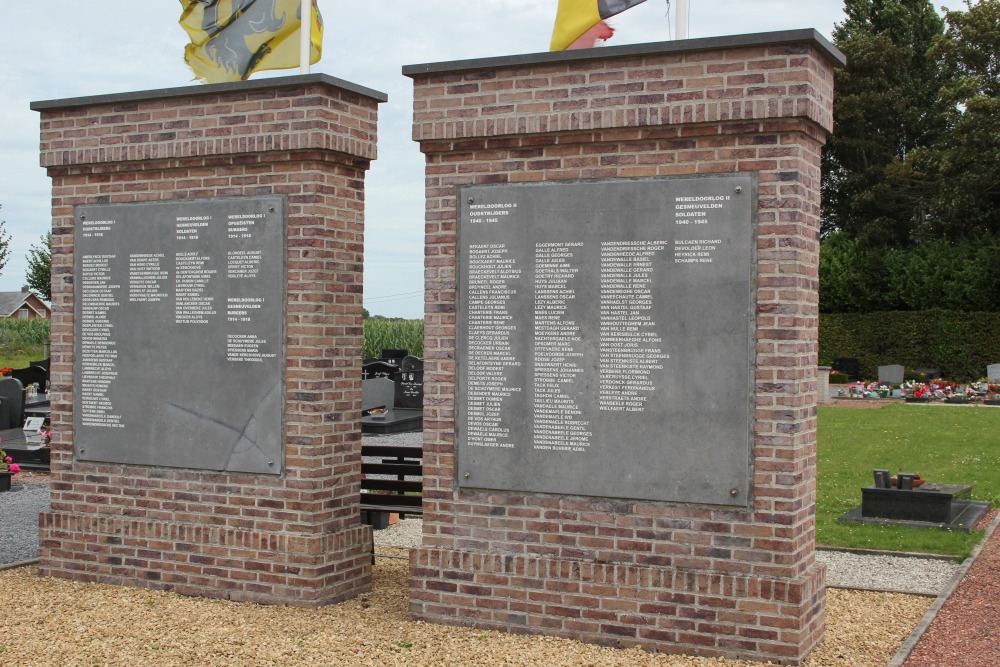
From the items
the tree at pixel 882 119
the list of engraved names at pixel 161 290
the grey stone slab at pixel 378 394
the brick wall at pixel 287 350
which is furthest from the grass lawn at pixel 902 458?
the tree at pixel 882 119

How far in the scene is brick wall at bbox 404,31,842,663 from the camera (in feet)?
20.6

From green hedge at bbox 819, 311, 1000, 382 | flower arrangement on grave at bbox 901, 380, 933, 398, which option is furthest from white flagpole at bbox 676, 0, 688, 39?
green hedge at bbox 819, 311, 1000, 382

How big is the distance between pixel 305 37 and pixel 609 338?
3.43 metres

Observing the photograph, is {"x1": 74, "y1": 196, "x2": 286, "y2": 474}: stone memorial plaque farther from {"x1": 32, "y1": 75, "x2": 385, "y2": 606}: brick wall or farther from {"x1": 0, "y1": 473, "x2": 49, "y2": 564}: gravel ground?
{"x1": 0, "y1": 473, "x2": 49, "y2": 564}: gravel ground

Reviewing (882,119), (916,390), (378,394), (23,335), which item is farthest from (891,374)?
(23,335)

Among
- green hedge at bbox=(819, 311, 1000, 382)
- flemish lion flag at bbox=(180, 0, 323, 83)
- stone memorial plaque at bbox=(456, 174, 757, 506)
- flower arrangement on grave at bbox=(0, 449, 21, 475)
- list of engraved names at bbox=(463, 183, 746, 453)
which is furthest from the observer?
green hedge at bbox=(819, 311, 1000, 382)

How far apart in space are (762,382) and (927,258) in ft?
105

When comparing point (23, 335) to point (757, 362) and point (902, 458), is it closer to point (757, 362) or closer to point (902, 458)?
point (902, 458)

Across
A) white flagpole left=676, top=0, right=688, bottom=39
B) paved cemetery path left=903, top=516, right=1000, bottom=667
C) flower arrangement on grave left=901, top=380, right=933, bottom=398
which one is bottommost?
paved cemetery path left=903, top=516, right=1000, bottom=667

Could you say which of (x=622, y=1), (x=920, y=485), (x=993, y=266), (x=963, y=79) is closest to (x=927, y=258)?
(x=993, y=266)

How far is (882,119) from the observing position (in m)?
40.0

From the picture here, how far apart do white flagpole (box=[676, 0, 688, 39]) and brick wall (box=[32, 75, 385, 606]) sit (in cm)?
235

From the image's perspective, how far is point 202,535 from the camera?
25.9 ft

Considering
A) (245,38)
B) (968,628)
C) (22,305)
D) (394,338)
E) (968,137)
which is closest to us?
(968,628)
